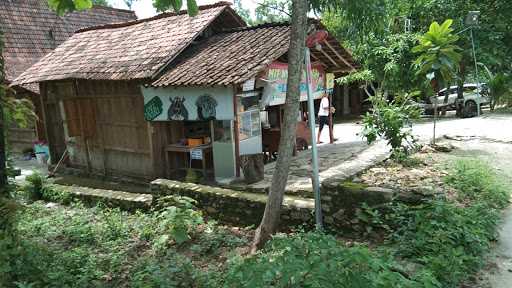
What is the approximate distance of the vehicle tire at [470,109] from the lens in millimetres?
18062

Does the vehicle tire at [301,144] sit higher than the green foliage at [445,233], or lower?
higher

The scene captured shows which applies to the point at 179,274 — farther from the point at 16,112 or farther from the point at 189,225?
the point at 16,112

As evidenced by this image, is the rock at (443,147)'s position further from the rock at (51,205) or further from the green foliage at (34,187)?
the green foliage at (34,187)

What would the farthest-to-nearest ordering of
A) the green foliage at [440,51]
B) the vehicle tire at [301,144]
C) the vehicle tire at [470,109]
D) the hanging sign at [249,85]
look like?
1. the vehicle tire at [470,109]
2. the vehicle tire at [301,144]
3. the hanging sign at [249,85]
4. the green foliage at [440,51]

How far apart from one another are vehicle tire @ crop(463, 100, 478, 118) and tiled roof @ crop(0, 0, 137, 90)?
16745 millimetres

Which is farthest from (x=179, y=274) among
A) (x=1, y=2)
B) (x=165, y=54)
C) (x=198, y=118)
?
(x=1, y=2)

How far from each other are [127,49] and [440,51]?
7.66 meters

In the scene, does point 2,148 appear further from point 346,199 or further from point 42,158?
point 42,158

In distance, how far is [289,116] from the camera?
17.0ft

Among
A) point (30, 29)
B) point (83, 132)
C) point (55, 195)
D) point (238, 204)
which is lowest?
point (55, 195)

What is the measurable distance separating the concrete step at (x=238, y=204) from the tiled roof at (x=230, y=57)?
2.17 meters

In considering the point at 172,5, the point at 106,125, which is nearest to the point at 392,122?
the point at 172,5

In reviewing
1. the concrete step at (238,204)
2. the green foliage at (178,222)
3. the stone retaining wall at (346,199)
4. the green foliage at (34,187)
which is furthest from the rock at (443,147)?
the green foliage at (34,187)

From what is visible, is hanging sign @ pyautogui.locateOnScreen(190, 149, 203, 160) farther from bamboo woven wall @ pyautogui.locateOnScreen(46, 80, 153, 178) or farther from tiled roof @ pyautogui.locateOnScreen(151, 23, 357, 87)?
tiled roof @ pyautogui.locateOnScreen(151, 23, 357, 87)
